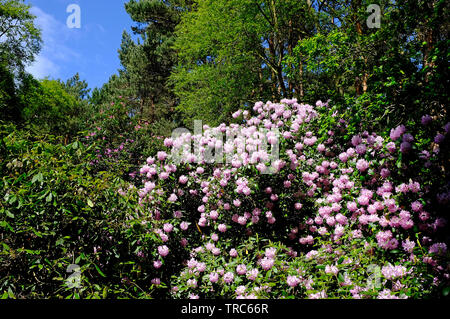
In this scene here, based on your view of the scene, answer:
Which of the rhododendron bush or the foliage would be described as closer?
the foliage

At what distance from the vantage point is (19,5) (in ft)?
55.5

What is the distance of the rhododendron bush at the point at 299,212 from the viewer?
1.95m

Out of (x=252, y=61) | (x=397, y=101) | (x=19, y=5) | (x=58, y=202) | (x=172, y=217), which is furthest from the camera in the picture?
(x=19, y=5)

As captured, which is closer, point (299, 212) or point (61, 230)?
point (61, 230)

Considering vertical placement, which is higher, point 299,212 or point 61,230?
point 299,212

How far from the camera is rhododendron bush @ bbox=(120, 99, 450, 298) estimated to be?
76.8 inches

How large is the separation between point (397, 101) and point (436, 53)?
1.51 ft

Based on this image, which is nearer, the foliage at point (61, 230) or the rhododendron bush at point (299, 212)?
the foliage at point (61, 230)

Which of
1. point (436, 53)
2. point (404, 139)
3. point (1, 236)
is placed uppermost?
point (436, 53)

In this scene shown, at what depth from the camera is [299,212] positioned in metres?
3.29

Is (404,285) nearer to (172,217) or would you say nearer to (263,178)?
(263,178)

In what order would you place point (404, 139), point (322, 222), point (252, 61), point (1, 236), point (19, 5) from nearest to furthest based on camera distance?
point (1, 236) → point (404, 139) → point (322, 222) → point (252, 61) → point (19, 5)
